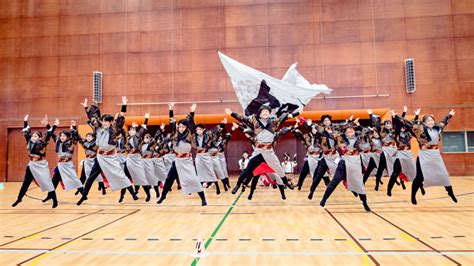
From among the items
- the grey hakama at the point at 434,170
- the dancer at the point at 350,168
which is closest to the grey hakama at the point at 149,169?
the dancer at the point at 350,168

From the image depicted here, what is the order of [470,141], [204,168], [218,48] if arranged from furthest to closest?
[218,48] → [470,141] → [204,168]

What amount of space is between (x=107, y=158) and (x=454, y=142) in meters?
14.6

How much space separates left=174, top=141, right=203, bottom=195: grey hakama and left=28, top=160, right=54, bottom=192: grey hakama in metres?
2.91

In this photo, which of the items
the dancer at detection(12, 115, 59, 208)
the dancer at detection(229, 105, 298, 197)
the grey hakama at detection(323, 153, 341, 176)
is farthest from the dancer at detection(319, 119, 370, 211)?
the dancer at detection(12, 115, 59, 208)

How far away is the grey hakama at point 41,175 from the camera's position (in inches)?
280

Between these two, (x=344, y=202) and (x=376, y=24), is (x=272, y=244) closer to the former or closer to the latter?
(x=344, y=202)

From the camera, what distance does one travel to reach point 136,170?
812cm

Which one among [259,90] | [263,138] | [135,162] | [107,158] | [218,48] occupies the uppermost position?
[218,48]

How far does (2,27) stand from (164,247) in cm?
1801

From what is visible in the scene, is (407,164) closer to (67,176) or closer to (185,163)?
(185,163)

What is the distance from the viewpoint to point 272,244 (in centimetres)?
381

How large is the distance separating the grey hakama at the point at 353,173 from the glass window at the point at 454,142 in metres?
11.0

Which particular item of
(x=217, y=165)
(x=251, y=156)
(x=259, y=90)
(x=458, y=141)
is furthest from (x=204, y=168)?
(x=458, y=141)

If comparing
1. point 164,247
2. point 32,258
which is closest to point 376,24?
point 164,247
